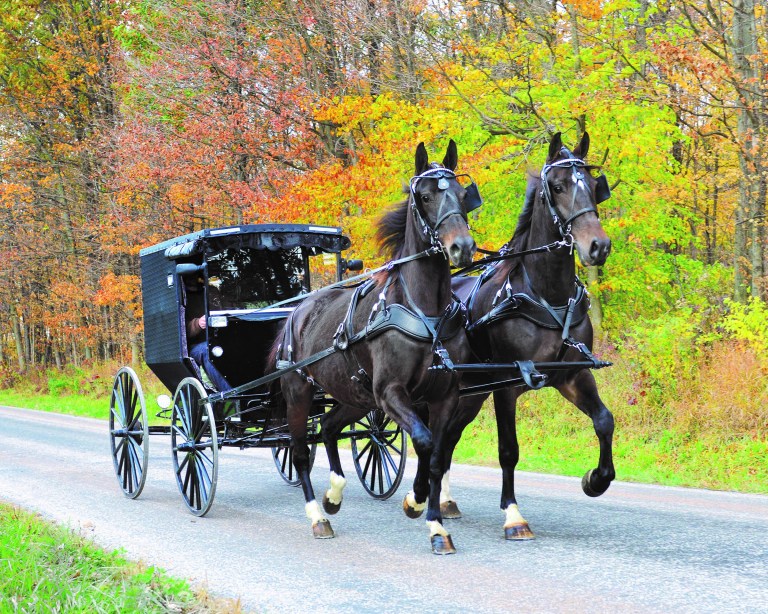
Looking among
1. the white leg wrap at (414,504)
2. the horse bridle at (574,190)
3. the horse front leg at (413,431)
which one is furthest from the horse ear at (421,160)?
the white leg wrap at (414,504)

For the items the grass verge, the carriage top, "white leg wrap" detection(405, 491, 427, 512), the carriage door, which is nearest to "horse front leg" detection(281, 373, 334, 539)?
"white leg wrap" detection(405, 491, 427, 512)

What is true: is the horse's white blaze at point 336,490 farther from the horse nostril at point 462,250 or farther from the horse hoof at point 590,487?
the horse nostril at point 462,250

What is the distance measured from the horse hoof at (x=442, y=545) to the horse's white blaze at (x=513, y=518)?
607mm

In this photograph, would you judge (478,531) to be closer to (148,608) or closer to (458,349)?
(458,349)

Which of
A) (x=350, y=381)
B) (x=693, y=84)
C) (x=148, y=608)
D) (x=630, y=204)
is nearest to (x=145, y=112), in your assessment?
(x=630, y=204)

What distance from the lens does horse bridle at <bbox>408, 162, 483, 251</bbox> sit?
20.1 feet

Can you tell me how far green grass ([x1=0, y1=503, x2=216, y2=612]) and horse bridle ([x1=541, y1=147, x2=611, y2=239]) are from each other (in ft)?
11.4

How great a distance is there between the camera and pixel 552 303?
6.71 meters

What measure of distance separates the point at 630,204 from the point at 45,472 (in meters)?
9.08

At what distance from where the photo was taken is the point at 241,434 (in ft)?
29.3

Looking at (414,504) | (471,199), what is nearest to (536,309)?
(471,199)

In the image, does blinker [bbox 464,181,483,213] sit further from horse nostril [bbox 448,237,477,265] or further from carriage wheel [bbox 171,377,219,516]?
carriage wheel [bbox 171,377,219,516]

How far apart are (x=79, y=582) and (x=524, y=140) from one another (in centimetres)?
1043

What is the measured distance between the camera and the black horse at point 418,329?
6168mm
